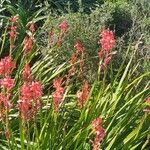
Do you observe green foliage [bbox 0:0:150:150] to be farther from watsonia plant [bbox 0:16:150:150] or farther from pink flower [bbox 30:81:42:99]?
pink flower [bbox 30:81:42:99]

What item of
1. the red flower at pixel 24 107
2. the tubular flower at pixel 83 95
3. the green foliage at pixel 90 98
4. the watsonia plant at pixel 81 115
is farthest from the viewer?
the green foliage at pixel 90 98

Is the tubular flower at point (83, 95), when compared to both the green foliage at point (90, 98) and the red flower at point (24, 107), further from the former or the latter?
the red flower at point (24, 107)

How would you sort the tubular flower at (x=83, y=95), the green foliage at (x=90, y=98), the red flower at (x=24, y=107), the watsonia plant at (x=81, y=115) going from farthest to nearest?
1. the green foliage at (x=90, y=98)
2. the tubular flower at (x=83, y=95)
3. the watsonia plant at (x=81, y=115)
4. the red flower at (x=24, y=107)

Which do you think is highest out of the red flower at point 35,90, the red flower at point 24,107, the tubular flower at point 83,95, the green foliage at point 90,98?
the red flower at point 35,90

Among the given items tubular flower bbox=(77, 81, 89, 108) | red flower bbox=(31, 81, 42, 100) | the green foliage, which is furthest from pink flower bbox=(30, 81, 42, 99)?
tubular flower bbox=(77, 81, 89, 108)

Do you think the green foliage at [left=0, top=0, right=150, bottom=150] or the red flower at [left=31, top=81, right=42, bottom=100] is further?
the green foliage at [left=0, top=0, right=150, bottom=150]

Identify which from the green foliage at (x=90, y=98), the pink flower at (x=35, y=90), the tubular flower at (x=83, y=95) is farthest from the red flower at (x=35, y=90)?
the tubular flower at (x=83, y=95)

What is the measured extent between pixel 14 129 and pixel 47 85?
2.21 ft

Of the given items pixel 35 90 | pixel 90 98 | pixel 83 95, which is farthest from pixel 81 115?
pixel 35 90

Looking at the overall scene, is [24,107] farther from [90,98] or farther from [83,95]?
[90,98]

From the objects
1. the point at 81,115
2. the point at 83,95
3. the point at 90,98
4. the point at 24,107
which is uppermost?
the point at 24,107

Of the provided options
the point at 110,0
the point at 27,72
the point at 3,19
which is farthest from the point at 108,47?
the point at 110,0

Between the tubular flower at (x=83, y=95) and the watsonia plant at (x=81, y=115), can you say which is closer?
the watsonia plant at (x=81, y=115)

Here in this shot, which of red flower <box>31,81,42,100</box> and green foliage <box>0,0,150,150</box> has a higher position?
red flower <box>31,81,42,100</box>
